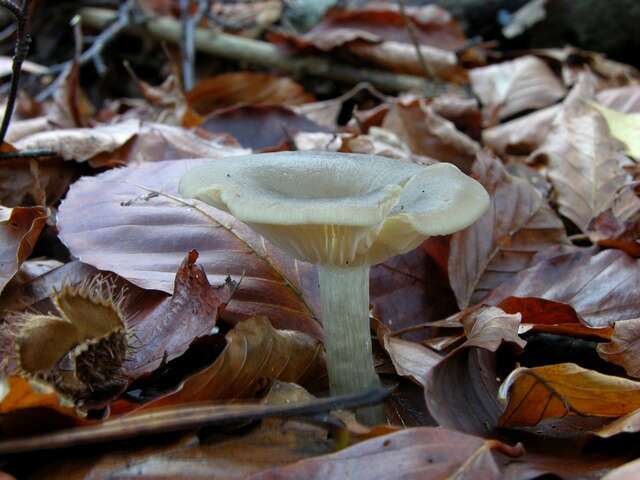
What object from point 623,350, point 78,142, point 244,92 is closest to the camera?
point 623,350

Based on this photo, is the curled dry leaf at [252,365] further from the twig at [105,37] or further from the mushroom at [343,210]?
the twig at [105,37]

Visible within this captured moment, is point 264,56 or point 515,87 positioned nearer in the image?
point 515,87

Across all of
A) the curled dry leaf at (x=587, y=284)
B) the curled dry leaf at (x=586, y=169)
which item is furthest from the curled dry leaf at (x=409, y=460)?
the curled dry leaf at (x=586, y=169)

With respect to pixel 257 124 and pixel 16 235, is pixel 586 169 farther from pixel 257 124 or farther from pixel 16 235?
pixel 16 235

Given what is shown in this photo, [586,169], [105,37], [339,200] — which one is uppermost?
[339,200]

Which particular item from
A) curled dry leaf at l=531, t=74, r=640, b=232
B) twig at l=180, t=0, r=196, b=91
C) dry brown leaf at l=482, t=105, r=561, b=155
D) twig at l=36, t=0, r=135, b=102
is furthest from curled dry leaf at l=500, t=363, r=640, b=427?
twig at l=36, t=0, r=135, b=102

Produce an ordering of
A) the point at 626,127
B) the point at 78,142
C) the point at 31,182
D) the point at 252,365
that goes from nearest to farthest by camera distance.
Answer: the point at 252,365 < the point at 31,182 < the point at 78,142 < the point at 626,127

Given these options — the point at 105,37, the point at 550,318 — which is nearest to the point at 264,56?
the point at 105,37

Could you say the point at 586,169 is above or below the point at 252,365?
below

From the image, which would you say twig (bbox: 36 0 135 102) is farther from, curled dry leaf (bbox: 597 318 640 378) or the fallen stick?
curled dry leaf (bbox: 597 318 640 378)
